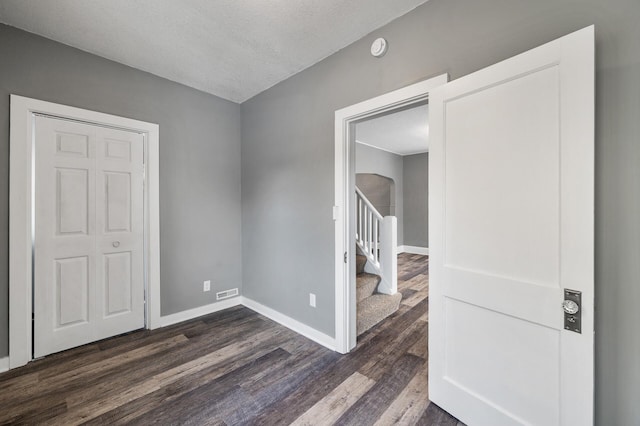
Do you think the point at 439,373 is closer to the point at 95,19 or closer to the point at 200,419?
the point at 200,419

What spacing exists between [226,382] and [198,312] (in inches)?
53.0

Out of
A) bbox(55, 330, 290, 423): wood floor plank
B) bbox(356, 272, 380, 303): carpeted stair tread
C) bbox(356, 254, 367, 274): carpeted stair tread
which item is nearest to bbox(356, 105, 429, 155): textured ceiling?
bbox(356, 254, 367, 274): carpeted stair tread

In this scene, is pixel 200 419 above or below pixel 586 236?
below

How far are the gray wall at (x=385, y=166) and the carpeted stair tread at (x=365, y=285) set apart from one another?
3.05 m

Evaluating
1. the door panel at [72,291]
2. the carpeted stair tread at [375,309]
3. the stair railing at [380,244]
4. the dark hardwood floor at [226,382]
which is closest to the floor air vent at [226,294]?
the dark hardwood floor at [226,382]

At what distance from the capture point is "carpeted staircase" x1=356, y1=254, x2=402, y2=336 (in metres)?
2.90

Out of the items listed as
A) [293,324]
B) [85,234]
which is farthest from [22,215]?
[293,324]

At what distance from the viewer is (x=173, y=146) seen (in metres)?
2.88

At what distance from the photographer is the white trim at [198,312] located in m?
2.84

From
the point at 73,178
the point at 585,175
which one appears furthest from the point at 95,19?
the point at 585,175

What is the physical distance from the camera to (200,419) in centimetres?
159

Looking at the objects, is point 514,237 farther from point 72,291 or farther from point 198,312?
point 72,291

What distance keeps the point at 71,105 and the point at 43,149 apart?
1.46ft

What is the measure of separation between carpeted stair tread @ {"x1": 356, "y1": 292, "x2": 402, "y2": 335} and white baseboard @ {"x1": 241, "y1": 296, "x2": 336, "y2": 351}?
426mm
